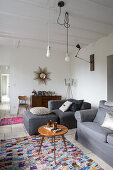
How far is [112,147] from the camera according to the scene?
205 centimetres

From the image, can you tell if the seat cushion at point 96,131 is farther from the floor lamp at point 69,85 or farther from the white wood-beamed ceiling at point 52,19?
the floor lamp at point 69,85

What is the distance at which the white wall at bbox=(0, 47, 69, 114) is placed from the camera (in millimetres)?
5637

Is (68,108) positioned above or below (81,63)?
below

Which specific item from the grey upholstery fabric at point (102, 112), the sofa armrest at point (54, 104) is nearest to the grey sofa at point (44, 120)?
the sofa armrest at point (54, 104)

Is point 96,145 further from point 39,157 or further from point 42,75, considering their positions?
point 42,75

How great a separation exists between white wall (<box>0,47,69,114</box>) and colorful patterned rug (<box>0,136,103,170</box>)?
3088 mm

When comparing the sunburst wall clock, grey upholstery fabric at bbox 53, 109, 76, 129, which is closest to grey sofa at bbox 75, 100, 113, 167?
grey upholstery fabric at bbox 53, 109, 76, 129

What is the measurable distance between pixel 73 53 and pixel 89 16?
11.0 ft

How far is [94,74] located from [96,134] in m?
2.92

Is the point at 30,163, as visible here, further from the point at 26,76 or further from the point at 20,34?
the point at 26,76

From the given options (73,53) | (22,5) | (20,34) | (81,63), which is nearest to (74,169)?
(22,5)

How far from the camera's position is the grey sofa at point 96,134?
2.15 metres

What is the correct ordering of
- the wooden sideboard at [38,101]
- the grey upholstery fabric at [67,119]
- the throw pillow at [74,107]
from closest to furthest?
the grey upholstery fabric at [67,119]
the throw pillow at [74,107]
the wooden sideboard at [38,101]

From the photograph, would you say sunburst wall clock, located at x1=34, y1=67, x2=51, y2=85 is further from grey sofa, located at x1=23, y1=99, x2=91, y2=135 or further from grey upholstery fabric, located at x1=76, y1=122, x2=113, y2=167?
grey upholstery fabric, located at x1=76, y1=122, x2=113, y2=167
